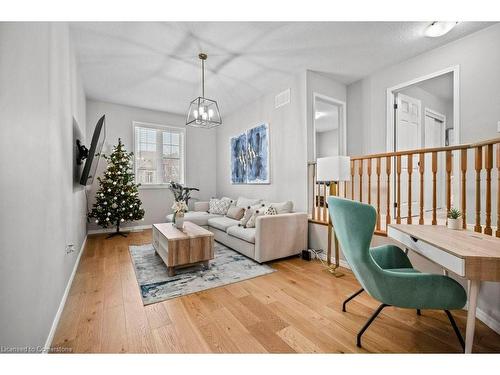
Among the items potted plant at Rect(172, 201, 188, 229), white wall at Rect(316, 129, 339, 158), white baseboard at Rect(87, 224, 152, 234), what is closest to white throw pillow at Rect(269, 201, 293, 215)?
potted plant at Rect(172, 201, 188, 229)

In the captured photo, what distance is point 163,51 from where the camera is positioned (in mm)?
2943

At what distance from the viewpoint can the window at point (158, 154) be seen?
5246 millimetres

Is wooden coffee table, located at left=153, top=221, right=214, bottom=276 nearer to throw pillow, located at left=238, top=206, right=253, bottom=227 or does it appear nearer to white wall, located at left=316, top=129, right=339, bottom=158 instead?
throw pillow, located at left=238, top=206, right=253, bottom=227

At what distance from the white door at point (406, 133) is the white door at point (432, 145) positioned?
35cm

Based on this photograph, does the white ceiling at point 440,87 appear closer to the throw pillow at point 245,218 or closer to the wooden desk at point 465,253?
the wooden desk at point 465,253

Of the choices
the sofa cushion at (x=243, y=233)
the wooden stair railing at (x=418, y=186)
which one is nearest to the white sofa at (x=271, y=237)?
the sofa cushion at (x=243, y=233)

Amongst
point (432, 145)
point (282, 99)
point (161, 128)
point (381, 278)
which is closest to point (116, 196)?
point (161, 128)

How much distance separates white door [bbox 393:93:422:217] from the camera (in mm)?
3520

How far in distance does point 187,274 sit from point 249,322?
1199 millimetres

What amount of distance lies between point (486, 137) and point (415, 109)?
1432mm

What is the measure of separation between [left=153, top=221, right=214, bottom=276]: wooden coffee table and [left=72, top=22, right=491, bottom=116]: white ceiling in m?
2.41
